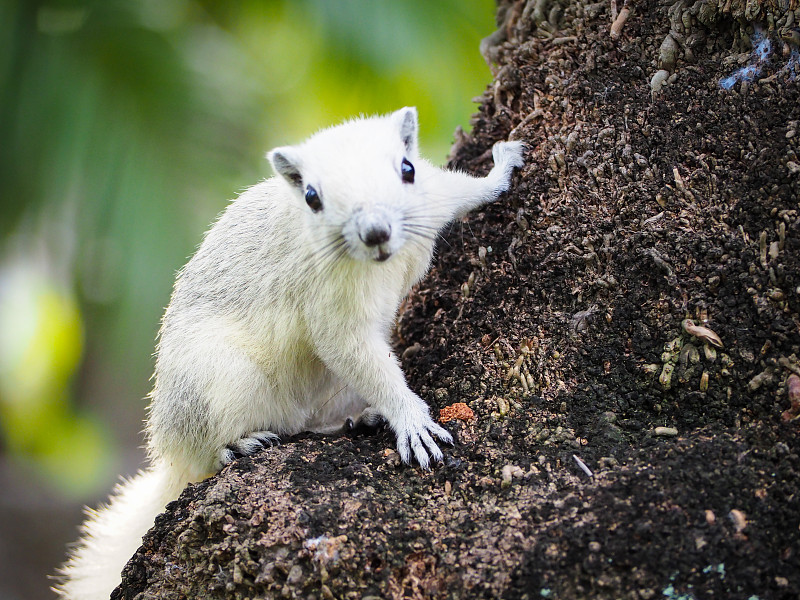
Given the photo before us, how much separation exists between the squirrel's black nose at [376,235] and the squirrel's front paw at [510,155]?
37.3 inches

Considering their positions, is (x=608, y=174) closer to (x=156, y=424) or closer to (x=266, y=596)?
(x=266, y=596)

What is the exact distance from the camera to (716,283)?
228 centimetres

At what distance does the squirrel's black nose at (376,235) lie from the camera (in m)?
2.42

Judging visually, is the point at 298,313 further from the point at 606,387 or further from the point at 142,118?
the point at 142,118

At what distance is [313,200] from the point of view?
2709 mm

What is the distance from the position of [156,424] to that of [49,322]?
2346 millimetres

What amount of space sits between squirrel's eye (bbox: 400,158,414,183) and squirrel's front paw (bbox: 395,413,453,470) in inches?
38.0

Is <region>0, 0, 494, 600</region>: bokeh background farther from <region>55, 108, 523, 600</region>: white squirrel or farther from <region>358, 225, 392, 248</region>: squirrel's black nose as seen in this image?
<region>358, 225, 392, 248</region>: squirrel's black nose

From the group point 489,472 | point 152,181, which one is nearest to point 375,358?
point 489,472

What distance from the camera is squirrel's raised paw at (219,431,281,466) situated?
3.17 metres

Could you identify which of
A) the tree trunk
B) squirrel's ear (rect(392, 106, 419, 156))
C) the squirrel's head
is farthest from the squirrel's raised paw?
squirrel's ear (rect(392, 106, 419, 156))

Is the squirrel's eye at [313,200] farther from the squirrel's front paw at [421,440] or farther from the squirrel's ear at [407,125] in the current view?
the squirrel's front paw at [421,440]

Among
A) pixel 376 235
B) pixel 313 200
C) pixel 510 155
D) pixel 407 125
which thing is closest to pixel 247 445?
pixel 313 200

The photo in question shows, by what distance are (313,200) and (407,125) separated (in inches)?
24.0
